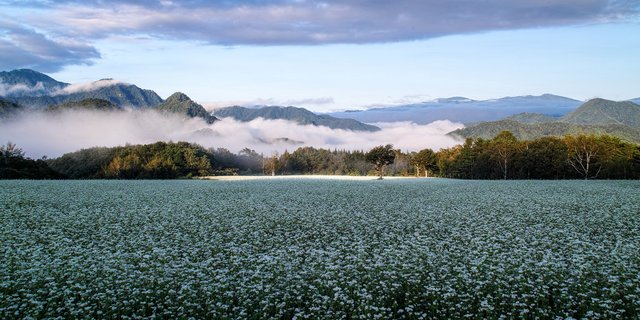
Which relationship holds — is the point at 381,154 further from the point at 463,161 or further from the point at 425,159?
the point at 425,159

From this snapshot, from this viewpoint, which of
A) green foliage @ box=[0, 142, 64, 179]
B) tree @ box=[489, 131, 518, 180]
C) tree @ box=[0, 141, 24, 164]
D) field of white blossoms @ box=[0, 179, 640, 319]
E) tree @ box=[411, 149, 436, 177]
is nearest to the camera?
field of white blossoms @ box=[0, 179, 640, 319]

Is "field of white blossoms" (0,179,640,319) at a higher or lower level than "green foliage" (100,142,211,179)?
lower

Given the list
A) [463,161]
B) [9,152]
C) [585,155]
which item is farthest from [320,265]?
[463,161]

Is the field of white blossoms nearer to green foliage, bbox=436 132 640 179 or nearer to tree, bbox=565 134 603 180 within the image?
green foliage, bbox=436 132 640 179

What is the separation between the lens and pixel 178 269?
13.4m

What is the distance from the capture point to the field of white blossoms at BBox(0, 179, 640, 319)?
33.5ft

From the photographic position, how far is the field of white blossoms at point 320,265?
33.5 ft

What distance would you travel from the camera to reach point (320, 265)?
1399 centimetres

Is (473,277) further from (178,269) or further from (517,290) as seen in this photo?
(178,269)

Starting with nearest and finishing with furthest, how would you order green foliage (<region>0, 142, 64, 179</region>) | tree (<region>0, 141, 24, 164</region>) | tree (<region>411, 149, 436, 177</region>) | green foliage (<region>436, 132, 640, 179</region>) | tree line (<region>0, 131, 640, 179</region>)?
green foliage (<region>0, 142, 64, 179</region>), tree (<region>0, 141, 24, 164</region>), tree line (<region>0, 131, 640, 179</region>), green foliage (<region>436, 132, 640, 179</region>), tree (<region>411, 149, 436, 177</region>)

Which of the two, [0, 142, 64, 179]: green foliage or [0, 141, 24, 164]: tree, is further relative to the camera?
[0, 141, 24, 164]: tree

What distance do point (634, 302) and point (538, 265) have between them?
3.51m

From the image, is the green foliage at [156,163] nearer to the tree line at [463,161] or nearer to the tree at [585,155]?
the tree line at [463,161]

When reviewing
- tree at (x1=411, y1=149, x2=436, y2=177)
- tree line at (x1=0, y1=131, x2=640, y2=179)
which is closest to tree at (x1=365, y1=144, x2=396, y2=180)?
tree line at (x1=0, y1=131, x2=640, y2=179)
